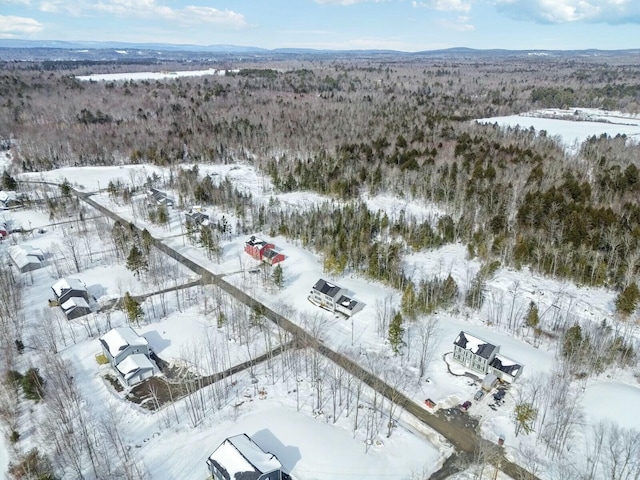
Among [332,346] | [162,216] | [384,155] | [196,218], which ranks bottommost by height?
[332,346]

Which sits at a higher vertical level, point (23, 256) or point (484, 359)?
point (484, 359)

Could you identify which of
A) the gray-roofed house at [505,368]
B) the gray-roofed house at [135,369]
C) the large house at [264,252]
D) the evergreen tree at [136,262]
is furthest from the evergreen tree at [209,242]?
the gray-roofed house at [505,368]

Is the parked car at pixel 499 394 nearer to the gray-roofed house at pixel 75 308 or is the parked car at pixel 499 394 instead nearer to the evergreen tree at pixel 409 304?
the evergreen tree at pixel 409 304

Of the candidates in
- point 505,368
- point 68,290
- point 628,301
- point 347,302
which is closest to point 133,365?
point 68,290

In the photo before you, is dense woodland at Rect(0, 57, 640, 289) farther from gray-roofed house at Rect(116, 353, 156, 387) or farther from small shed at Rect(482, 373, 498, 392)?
gray-roofed house at Rect(116, 353, 156, 387)

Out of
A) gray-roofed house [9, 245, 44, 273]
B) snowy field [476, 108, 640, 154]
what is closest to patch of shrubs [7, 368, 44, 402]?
gray-roofed house [9, 245, 44, 273]

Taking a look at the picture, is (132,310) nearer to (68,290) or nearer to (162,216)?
(68,290)
